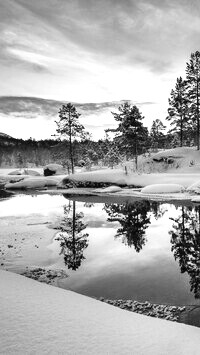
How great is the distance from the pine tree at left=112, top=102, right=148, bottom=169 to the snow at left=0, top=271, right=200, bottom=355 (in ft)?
139

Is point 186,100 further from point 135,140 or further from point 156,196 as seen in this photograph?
point 156,196

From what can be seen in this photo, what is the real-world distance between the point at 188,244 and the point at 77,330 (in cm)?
886

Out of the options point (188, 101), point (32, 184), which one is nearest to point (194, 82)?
point (188, 101)

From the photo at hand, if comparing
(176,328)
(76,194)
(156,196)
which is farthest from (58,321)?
(76,194)

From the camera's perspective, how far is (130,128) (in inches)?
1861

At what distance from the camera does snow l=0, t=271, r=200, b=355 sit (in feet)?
9.62

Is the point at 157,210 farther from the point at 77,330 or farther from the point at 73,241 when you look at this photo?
the point at 77,330

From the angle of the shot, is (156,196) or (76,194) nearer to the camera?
(156,196)

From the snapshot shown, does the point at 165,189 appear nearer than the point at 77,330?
No

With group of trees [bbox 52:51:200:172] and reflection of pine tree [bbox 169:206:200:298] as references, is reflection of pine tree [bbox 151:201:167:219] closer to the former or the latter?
reflection of pine tree [bbox 169:206:200:298]

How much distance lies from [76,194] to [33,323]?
97.1 feet

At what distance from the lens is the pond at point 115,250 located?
7.59 metres

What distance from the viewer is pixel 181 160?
139 ft

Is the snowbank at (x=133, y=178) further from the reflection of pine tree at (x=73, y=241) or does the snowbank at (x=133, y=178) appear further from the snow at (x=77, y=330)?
the snow at (x=77, y=330)
